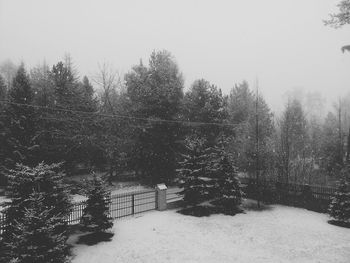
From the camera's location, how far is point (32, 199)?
9336 millimetres

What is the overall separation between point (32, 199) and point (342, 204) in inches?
604

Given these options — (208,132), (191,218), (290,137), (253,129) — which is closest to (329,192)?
(290,137)

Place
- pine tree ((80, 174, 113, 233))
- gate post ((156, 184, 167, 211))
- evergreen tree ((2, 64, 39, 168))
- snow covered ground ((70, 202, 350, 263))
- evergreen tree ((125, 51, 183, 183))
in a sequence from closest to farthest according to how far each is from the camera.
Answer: snow covered ground ((70, 202, 350, 263)), pine tree ((80, 174, 113, 233)), gate post ((156, 184, 167, 211)), evergreen tree ((2, 64, 39, 168)), evergreen tree ((125, 51, 183, 183))

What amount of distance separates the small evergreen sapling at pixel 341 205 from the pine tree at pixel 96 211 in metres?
A: 12.3

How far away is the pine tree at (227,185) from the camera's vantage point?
58.7 feet

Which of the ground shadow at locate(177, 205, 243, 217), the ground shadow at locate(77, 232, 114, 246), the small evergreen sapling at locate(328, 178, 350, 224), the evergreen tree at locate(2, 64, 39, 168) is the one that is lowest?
the ground shadow at locate(177, 205, 243, 217)

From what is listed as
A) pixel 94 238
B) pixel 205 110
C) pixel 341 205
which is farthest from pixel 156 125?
pixel 341 205

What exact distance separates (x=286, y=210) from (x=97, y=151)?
1783cm

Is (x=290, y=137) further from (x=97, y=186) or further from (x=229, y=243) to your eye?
(x=97, y=186)

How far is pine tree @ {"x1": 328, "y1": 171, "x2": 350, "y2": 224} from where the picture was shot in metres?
15.1

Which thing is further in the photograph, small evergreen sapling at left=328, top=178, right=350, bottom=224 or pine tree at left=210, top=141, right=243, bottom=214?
pine tree at left=210, top=141, right=243, bottom=214

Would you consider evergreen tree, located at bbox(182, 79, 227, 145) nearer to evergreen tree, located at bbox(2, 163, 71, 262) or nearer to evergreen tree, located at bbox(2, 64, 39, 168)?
evergreen tree, located at bbox(2, 64, 39, 168)

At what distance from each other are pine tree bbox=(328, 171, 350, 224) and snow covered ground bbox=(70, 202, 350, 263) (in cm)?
78

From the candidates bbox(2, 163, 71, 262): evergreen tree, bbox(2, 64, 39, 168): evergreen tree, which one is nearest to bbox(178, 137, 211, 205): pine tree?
bbox(2, 163, 71, 262): evergreen tree
